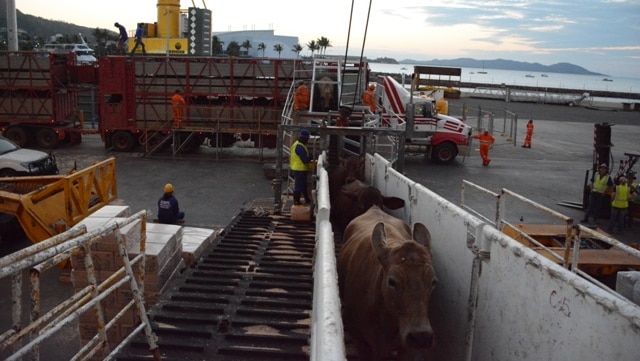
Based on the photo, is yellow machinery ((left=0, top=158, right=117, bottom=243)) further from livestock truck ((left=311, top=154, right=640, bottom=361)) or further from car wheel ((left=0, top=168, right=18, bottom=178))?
livestock truck ((left=311, top=154, right=640, bottom=361))

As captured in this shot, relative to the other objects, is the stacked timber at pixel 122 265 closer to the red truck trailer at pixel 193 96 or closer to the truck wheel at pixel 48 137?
the red truck trailer at pixel 193 96

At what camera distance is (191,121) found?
931 inches

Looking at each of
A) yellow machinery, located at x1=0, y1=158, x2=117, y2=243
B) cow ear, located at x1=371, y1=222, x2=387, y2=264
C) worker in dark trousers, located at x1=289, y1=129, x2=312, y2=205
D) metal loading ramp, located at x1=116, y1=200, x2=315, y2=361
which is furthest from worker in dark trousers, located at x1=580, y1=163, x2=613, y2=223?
yellow machinery, located at x1=0, y1=158, x2=117, y2=243

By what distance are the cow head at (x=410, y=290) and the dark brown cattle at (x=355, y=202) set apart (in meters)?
3.46

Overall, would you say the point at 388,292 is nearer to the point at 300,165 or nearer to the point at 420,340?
the point at 420,340

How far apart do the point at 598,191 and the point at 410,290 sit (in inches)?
474

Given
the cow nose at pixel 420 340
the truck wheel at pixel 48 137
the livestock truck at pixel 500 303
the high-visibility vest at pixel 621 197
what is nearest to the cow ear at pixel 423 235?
the livestock truck at pixel 500 303

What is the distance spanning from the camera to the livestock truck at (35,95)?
24.4m

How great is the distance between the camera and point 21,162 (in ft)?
45.2

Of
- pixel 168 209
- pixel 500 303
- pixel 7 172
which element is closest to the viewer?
pixel 500 303

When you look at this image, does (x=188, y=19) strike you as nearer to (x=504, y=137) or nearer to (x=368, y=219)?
(x=504, y=137)

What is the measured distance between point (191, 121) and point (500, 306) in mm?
20843

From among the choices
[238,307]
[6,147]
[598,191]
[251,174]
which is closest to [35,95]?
[6,147]

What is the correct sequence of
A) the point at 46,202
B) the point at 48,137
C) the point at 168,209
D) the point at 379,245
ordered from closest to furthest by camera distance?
the point at 379,245 < the point at 46,202 < the point at 168,209 < the point at 48,137
